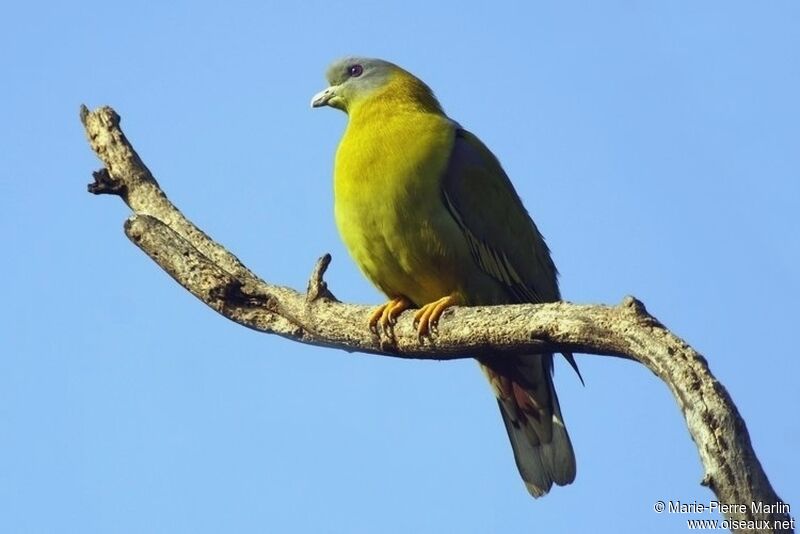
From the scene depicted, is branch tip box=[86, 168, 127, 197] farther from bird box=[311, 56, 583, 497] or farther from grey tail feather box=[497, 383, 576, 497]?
grey tail feather box=[497, 383, 576, 497]

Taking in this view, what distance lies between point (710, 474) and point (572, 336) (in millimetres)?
956

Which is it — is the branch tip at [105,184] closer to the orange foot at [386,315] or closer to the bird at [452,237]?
the bird at [452,237]

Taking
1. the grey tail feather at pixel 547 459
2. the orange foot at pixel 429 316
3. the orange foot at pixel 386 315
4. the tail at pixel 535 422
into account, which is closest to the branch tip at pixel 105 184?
the orange foot at pixel 386 315

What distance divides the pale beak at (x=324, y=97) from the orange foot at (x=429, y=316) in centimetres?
211

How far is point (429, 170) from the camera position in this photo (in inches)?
292

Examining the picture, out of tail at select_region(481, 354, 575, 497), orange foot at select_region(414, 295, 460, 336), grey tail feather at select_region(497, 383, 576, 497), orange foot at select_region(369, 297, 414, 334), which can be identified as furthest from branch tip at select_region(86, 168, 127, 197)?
grey tail feather at select_region(497, 383, 576, 497)

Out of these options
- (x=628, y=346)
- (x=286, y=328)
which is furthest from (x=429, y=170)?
(x=628, y=346)

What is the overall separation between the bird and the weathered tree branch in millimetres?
338

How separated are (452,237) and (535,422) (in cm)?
118

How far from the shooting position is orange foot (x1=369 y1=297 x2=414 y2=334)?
6.81m

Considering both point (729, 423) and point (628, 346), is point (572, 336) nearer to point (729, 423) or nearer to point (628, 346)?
point (628, 346)

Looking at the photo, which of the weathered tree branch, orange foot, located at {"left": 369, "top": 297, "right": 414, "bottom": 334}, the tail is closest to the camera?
the weathered tree branch

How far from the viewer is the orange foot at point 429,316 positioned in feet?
21.7

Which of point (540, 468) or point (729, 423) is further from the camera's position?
point (540, 468)
